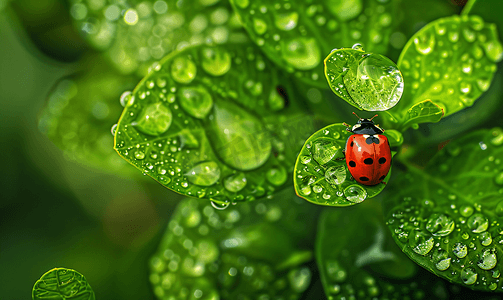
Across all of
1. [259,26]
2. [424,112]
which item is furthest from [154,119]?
[424,112]

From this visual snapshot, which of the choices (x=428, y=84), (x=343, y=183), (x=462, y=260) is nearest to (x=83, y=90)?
(x=343, y=183)

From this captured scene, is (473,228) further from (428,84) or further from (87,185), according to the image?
(87,185)

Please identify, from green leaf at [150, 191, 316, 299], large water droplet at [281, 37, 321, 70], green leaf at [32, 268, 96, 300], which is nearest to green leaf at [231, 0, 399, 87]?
large water droplet at [281, 37, 321, 70]

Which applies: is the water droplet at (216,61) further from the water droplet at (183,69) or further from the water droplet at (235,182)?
the water droplet at (235,182)

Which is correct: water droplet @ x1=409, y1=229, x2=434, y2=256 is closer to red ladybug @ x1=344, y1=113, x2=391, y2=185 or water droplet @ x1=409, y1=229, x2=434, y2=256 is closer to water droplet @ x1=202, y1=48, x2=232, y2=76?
red ladybug @ x1=344, y1=113, x2=391, y2=185

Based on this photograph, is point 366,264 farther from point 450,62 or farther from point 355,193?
point 450,62

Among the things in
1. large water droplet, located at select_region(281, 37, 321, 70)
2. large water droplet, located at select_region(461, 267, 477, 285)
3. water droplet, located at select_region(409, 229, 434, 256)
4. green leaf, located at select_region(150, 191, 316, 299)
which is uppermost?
large water droplet, located at select_region(281, 37, 321, 70)
